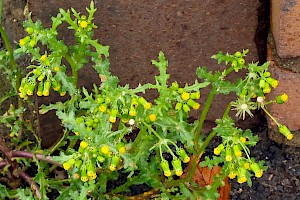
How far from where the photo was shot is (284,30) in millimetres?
2143

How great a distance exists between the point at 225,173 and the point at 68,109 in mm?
521

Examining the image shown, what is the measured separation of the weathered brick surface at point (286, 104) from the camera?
2264mm

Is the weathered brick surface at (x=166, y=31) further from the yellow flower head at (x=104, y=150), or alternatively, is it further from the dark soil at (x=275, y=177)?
the yellow flower head at (x=104, y=150)

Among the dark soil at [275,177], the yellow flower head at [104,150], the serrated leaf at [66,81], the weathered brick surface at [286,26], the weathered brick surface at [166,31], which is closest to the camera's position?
the yellow flower head at [104,150]

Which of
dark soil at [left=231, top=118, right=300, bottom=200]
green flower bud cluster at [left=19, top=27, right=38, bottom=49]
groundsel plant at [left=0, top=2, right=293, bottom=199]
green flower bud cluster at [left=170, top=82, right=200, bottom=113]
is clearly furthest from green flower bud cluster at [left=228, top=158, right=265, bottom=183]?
dark soil at [left=231, top=118, right=300, bottom=200]

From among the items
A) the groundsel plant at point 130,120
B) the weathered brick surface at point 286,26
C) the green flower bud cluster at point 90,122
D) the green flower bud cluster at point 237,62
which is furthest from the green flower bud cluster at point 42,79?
the weathered brick surface at point 286,26

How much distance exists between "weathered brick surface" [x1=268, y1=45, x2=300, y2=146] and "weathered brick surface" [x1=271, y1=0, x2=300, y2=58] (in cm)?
7

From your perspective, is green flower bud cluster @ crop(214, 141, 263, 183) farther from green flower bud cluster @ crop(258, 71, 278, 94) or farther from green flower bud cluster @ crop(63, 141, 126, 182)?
green flower bud cluster @ crop(63, 141, 126, 182)

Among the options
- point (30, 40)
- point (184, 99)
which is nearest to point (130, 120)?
point (184, 99)

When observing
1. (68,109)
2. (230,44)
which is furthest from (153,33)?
(68,109)

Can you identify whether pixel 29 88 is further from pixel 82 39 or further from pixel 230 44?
pixel 230 44

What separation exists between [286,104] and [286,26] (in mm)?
333

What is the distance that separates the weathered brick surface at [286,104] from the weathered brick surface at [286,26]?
0.07 meters

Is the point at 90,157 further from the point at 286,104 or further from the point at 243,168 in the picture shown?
the point at 286,104
